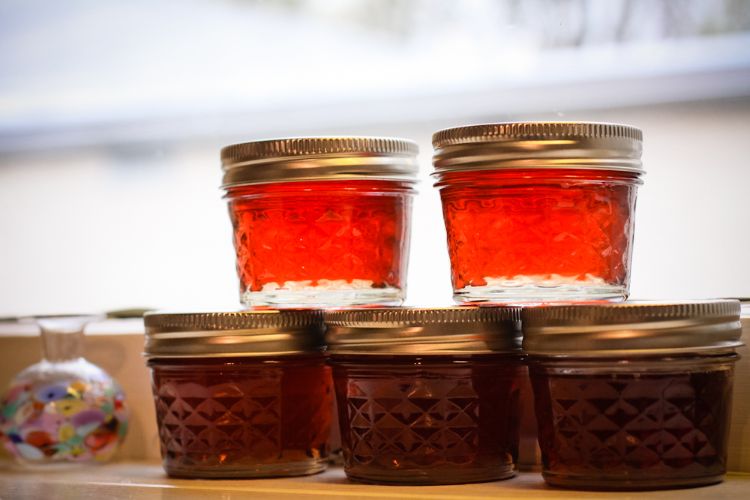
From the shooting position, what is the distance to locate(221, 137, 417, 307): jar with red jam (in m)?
1.19

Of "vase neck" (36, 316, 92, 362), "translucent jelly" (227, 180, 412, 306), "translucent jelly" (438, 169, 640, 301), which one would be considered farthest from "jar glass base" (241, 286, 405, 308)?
"vase neck" (36, 316, 92, 362)

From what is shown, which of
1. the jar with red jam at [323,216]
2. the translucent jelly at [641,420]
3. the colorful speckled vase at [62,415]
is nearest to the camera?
the translucent jelly at [641,420]

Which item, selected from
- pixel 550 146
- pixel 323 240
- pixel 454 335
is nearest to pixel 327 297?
pixel 323 240

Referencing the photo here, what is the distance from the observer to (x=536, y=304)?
3.72 ft

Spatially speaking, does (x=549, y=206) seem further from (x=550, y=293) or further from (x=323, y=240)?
(x=323, y=240)

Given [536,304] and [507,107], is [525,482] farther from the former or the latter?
[507,107]

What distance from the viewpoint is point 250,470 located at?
1203 mm

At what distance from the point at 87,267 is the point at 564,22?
850 mm

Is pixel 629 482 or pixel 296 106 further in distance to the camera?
pixel 296 106

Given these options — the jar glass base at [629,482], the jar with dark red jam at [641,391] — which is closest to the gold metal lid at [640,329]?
the jar with dark red jam at [641,391]

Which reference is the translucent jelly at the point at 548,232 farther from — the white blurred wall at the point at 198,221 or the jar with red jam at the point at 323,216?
the white blurred wall at the point at 198,221

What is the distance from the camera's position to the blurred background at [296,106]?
4.62ft

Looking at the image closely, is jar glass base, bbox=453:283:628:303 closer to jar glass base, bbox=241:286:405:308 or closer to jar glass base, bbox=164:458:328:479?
jar glass base, bbox=241:286:405:308

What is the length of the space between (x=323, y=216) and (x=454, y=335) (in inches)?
7.6
